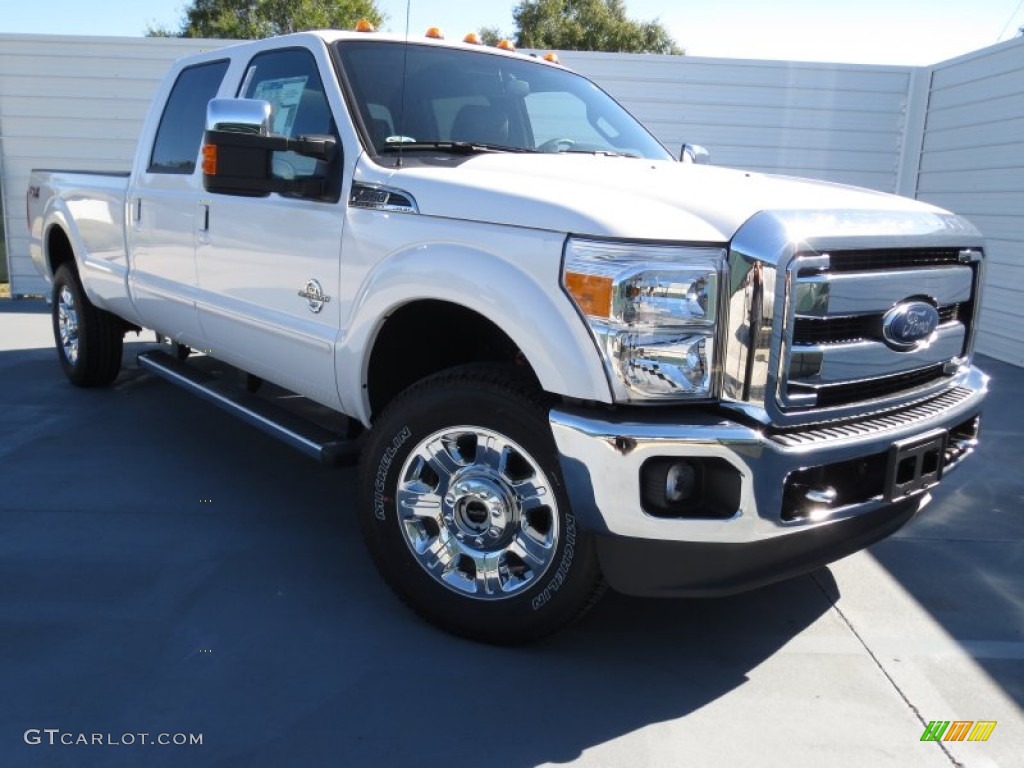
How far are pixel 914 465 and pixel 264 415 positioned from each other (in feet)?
8.65

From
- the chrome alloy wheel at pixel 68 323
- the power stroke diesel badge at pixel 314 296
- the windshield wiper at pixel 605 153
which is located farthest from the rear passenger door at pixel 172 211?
the windshield wiper at pixel 605 153

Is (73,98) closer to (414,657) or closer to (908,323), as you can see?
(414,657)

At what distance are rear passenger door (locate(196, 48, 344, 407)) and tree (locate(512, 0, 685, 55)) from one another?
96.2ft

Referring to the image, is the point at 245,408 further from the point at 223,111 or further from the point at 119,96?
the point at 119,96

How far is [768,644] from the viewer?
3043mm

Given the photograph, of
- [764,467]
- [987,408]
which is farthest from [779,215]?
[987,408]

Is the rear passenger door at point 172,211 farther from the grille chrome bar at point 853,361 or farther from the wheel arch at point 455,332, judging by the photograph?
the grille chrome bar at point 853,361

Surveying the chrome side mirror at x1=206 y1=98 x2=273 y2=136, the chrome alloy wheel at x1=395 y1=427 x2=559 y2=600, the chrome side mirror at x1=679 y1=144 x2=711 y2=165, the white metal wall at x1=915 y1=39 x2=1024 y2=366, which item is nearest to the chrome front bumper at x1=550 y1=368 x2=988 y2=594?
the chrome alloy wheel at x1=395 y1=427 x2=559 y2=600

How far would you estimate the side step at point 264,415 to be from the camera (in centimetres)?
342

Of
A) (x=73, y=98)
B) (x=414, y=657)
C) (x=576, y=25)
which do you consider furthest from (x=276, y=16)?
(x=414, y=657)

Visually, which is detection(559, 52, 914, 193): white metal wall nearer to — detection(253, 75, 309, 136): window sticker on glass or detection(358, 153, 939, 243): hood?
detection(253, 75, 309, 136): window sticker on glass

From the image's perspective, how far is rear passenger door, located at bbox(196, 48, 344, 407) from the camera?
339 cm

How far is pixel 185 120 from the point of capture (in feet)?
15.8

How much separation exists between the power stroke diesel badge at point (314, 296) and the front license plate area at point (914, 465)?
2068mm
